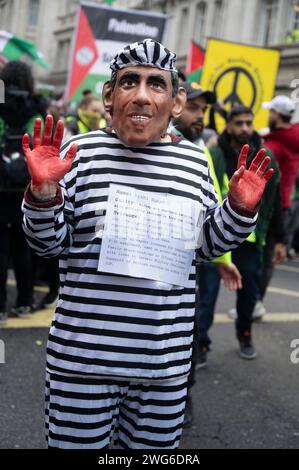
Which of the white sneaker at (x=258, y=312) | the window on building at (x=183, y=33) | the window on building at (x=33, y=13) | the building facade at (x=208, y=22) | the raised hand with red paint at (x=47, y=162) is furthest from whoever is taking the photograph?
the window on building at (x=183, y=33)

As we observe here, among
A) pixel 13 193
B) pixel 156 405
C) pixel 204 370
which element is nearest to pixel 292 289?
pixel 204 370

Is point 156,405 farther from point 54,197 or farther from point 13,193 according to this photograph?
point 13,193

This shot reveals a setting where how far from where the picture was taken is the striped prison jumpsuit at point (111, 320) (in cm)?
195

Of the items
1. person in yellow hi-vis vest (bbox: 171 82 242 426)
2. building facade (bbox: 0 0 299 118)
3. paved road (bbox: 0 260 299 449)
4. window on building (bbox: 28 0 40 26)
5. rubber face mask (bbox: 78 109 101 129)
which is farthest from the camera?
window on building (bbox: 28 0 40 26)

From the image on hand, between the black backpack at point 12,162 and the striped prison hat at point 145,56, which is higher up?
the striped prison hat at point 145,56


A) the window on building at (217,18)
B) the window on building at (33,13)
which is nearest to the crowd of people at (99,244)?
the window on building at (33,13)

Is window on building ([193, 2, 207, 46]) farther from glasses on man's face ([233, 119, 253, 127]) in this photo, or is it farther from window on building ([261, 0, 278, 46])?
glasses on man's face ([233, 119, 253, 127])

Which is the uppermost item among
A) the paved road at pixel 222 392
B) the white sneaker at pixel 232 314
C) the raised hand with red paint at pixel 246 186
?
the raised hand with red paint at pixel 246 186

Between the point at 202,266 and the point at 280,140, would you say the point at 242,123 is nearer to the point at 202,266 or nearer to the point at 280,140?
the point at 202,266

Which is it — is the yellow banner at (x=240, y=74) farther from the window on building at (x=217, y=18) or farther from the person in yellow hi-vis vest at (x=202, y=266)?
the window on building at (x=217, y=18)

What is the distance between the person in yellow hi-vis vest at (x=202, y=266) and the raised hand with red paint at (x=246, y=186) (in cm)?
79

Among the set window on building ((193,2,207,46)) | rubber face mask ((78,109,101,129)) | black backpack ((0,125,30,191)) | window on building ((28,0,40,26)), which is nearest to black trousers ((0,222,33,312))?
black backpack ((0,125,30,191))

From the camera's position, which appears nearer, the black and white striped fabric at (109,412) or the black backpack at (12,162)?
the black and white striped fabric at (109,412)

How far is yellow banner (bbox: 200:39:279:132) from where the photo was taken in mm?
6941
